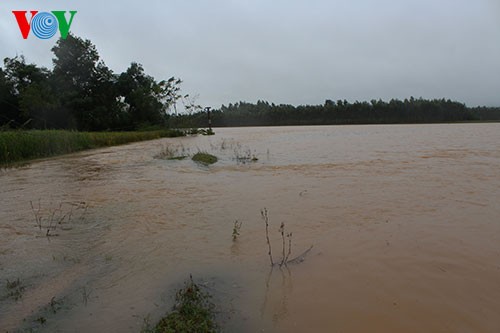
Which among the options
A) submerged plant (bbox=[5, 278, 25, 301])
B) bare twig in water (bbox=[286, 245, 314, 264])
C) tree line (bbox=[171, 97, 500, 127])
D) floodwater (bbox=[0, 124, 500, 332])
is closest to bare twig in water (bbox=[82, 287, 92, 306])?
floodwater (bbox=[0, 124, 500, 332])

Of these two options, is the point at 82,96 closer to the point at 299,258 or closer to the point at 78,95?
the point at 78,95

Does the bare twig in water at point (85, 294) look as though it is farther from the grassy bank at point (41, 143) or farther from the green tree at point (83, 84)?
the green tree at point (83, 84)

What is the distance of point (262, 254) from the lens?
385cm

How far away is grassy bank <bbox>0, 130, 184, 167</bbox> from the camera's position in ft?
41.6

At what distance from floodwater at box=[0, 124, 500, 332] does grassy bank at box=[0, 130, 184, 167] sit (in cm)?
596

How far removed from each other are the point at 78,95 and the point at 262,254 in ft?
105

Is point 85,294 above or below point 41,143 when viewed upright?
below

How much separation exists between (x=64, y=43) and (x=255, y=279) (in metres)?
34.3

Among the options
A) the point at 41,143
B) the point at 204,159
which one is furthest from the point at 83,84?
the point at 204,159

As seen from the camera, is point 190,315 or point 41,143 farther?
point 41,143

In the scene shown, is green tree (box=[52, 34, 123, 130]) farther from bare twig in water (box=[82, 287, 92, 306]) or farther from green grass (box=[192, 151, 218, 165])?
bare twig in water (box=[82, 287, 92, 306])

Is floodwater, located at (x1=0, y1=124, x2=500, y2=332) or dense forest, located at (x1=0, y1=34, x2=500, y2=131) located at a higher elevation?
dense forest, located at (x1=0, y1=34, x2=500, y2=131)

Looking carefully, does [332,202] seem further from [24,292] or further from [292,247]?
[24,292]

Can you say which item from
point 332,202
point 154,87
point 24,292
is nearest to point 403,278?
point 332,202
